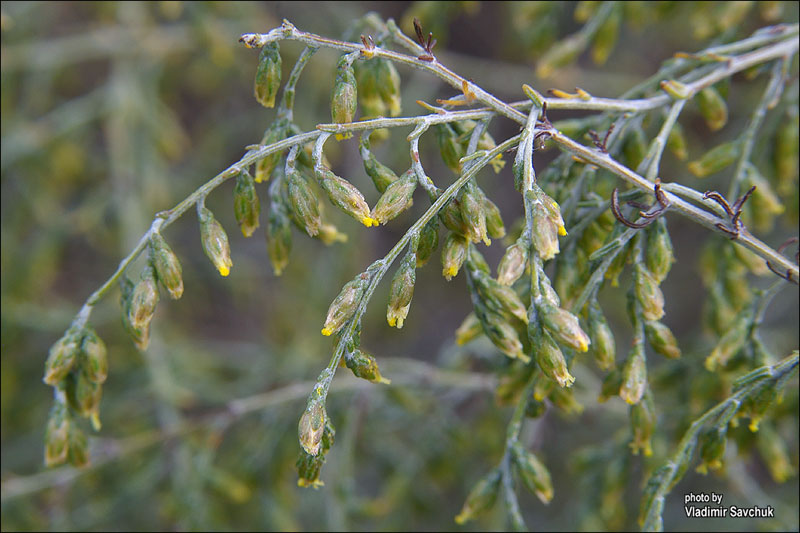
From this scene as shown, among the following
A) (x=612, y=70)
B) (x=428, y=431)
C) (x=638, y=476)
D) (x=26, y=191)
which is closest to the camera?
(x=428, y=431)

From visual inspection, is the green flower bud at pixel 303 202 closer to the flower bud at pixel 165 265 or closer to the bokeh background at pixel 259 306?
the flower bud at pixel 165 265

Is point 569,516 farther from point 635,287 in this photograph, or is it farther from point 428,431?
point 635,287

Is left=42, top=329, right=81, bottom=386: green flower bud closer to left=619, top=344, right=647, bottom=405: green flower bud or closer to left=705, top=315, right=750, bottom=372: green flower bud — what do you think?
left=619, top=344, right=647, bottom=405: green flower bud

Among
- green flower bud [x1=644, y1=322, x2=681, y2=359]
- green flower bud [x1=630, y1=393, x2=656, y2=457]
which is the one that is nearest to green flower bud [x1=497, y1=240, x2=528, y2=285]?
green flower bud [x1=644, y1=322, x2=681, y2=359]

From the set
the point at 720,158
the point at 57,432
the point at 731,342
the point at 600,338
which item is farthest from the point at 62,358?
the point at 720,158

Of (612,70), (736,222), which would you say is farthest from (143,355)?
(612,70)

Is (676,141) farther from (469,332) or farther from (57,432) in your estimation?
(57,432)

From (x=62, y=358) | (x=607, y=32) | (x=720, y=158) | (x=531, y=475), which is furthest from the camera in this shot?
(x=607, y=32)
